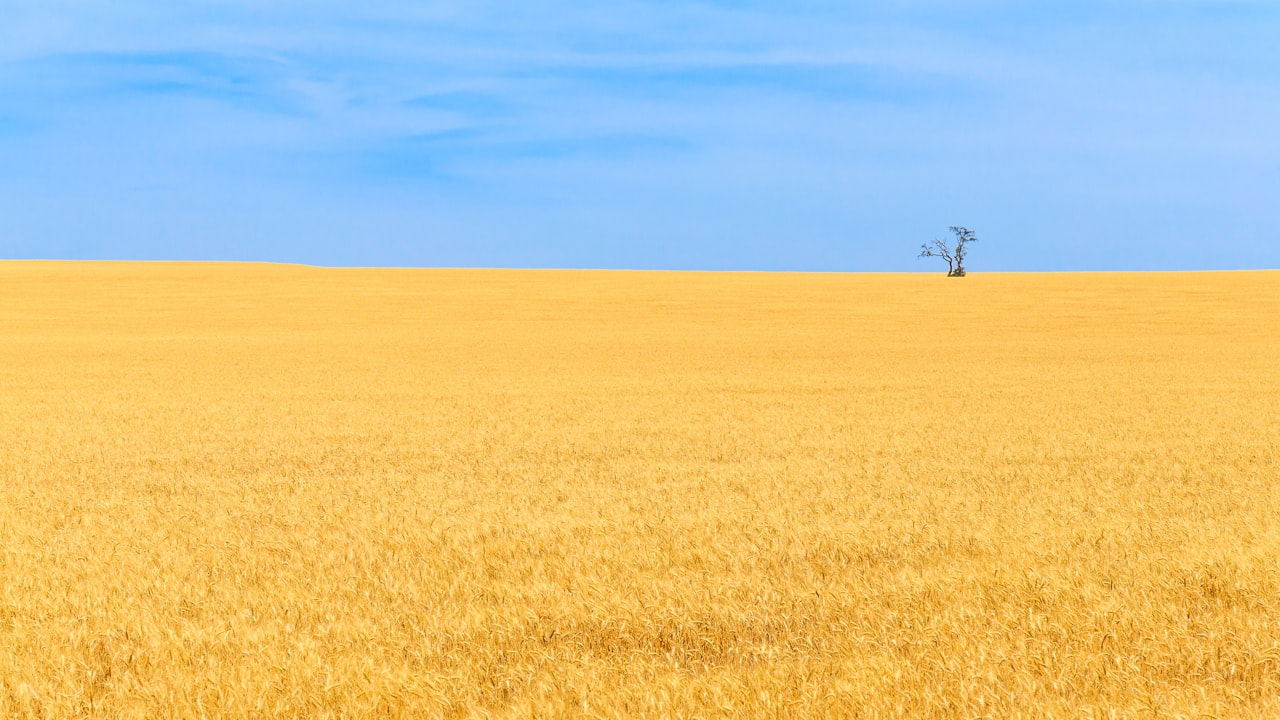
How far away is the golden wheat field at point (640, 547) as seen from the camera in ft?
15.6

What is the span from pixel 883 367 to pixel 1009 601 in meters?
19.8

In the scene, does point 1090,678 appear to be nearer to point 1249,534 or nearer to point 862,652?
point 862,652

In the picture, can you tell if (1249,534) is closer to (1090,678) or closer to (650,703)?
(1090,678)

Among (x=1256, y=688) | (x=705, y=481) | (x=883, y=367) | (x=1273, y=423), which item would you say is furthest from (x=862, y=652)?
(x=883, y=367)

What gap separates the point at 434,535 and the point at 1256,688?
17.2 ft

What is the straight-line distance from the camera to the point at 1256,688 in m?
4.70

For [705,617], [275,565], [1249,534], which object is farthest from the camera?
[1249,534]

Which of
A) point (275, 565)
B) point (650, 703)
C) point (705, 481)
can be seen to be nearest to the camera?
point (650, 703)

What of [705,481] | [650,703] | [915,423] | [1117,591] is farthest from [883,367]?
[650,703]

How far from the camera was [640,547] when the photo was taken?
Answer: 24.0 feet

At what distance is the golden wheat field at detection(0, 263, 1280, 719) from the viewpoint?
4.75 metres

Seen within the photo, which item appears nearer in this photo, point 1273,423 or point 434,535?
point 434,535

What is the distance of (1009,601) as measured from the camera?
5973 mm

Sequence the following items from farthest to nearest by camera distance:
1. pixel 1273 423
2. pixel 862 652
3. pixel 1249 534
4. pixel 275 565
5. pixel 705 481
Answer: pixel 1273 423, pixel 705 481, pixel 1249 534, pixel 275 565, pixel 862 652
